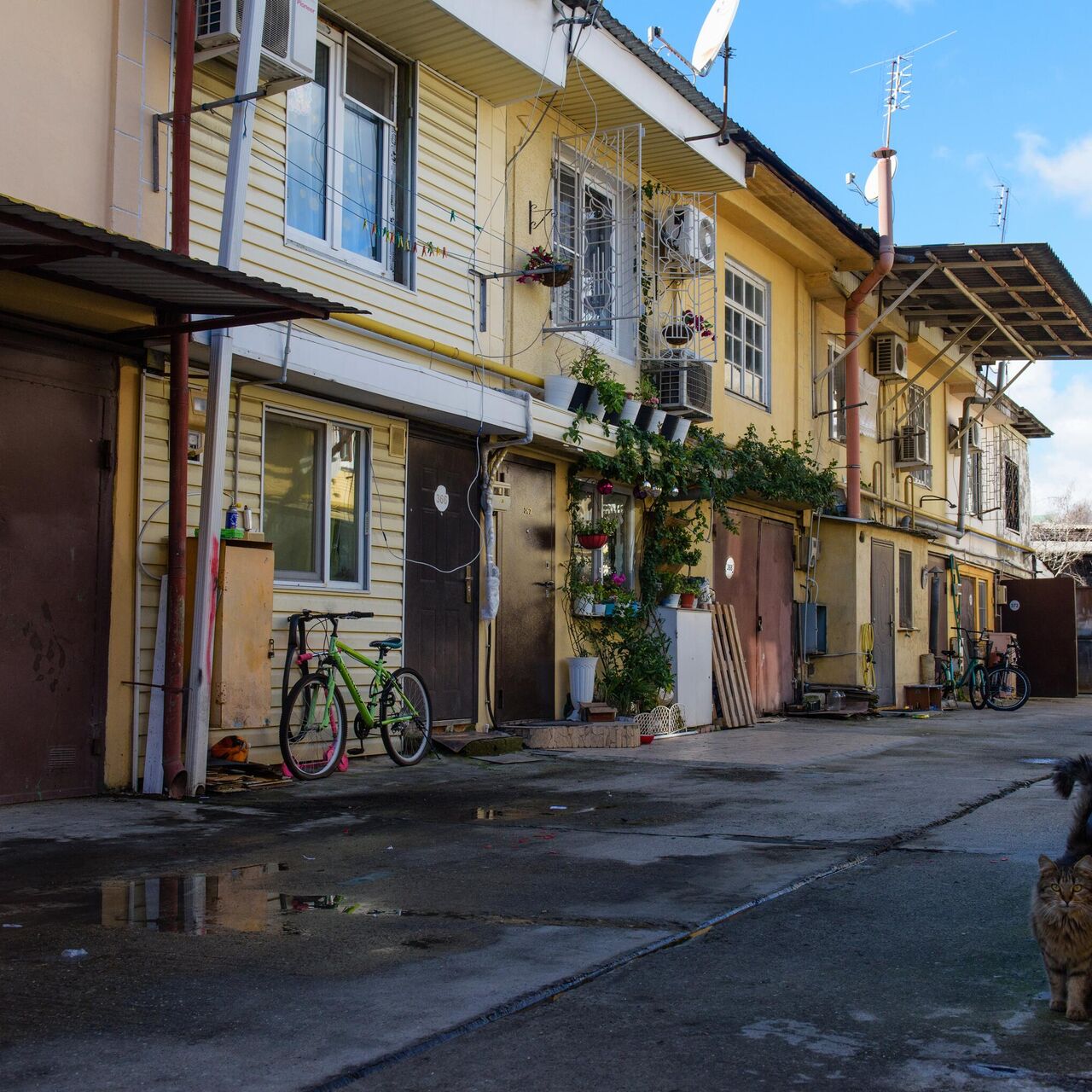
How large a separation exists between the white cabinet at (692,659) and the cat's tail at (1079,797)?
901 centimetres

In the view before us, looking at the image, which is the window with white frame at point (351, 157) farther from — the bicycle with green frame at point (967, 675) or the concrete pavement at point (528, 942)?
the bicycle with green frame at point (967, 675)

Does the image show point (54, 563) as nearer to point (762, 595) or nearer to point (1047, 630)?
point (762, 595)

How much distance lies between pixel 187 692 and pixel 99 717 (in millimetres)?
566

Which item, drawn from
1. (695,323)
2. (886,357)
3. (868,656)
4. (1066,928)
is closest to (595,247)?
(695,323)

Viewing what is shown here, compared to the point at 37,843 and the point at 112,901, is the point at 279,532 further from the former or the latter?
the point at 112,901

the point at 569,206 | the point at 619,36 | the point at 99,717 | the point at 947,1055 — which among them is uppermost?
the point at 619,36

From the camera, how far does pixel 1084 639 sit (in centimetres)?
2578

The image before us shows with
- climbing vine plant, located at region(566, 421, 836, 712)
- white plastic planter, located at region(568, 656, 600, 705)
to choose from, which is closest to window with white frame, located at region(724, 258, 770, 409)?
climbing vine plant, located at region(566, 421, 836, 712)

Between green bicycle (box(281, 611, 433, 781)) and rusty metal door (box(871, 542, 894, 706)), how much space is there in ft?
35.3

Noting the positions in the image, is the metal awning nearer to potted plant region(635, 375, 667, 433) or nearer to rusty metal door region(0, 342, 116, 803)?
rusty metal door region(0, 342, 116, 803)

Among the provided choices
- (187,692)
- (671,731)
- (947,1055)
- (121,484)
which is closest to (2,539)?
(121,484)

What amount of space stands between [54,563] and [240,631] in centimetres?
119

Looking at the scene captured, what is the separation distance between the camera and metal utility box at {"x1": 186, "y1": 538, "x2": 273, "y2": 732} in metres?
7.91

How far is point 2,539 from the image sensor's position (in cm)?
723
